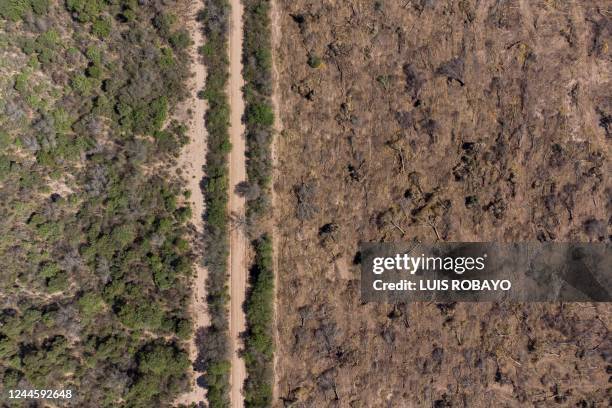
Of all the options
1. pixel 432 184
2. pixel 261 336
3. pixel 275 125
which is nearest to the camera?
pixel 261 336

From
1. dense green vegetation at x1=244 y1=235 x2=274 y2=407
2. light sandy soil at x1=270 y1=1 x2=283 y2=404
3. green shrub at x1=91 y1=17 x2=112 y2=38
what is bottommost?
dense green vegetation at x1=244 y1=235 x2=274 y2=407

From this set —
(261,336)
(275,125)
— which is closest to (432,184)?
(275,125)

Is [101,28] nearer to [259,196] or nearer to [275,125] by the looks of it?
[275,125]

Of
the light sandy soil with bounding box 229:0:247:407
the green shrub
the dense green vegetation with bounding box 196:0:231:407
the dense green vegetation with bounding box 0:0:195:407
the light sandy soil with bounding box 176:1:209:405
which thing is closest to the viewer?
the dense green vegetation with bounding box 0:0:195:407

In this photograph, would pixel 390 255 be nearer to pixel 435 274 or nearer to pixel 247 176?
pixel 435 274

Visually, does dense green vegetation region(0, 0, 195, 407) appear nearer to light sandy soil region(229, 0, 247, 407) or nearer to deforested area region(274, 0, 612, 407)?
light sandy soil region(229, 0, 247, 407)

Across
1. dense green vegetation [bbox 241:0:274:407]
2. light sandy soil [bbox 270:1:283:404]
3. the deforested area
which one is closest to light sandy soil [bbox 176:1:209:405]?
dense green vegetation [bbox 241:0:274:407]

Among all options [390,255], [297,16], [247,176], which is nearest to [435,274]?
[390,255]
